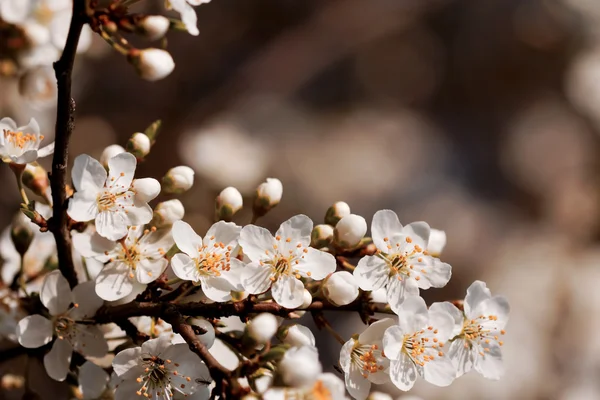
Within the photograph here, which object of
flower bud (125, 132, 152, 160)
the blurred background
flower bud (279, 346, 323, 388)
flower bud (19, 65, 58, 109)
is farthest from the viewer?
the blurred background

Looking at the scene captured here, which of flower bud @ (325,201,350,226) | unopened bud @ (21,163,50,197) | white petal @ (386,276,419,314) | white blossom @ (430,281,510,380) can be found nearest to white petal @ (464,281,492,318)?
white blossom @ (430,281,510,380)

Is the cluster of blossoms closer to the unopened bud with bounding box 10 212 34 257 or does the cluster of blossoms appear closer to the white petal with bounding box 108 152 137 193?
the white petal with bounding box 108 152 137 193

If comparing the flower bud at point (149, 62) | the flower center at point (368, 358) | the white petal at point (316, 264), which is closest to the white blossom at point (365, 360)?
the flower center at point (368, 358)

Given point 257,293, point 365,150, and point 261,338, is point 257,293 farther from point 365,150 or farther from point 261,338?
point 365,150

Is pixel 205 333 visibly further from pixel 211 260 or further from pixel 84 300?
pixel 84 300

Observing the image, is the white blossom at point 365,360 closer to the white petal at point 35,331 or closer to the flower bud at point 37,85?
the white petal at point 35,331

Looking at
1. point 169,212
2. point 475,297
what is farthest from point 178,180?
point 475,297
